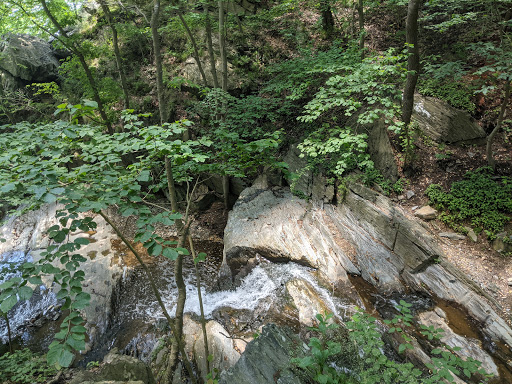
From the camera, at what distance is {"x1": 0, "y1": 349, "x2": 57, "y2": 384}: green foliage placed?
4074mm

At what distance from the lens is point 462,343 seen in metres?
4.32

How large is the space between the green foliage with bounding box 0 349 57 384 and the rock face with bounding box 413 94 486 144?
9.26 m

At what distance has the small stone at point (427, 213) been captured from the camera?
586 cm

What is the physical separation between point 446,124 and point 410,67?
1861 mm

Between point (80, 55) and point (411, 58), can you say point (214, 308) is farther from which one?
point (80, 55)

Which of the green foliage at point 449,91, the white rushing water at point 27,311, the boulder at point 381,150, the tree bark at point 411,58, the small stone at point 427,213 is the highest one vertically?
the tree bark at point 411,58

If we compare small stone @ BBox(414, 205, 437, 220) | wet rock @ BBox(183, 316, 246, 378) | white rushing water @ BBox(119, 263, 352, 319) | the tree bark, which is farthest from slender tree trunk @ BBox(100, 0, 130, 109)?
small stone @ BBox(414, 205, 437, 220)

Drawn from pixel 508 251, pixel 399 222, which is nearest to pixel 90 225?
pixel 399 222

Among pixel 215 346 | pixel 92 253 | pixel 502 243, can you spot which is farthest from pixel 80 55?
pixel 502 243

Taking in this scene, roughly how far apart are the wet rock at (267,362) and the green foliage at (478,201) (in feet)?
15.4

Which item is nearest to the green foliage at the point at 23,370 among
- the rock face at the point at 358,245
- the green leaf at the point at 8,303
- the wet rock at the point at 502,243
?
the rock face at the point at 358,245

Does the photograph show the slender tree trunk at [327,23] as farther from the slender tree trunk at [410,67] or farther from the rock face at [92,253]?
the rock face at [92,253]

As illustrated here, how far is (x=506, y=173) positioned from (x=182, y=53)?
36.7 feet

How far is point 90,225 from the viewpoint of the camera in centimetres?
199
